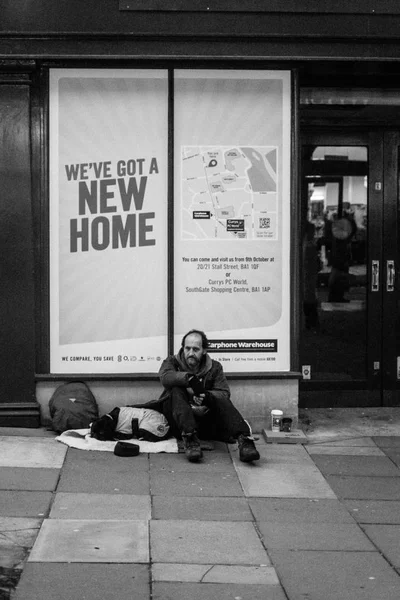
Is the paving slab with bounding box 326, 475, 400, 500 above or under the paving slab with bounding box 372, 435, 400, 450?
under

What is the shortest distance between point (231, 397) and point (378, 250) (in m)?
2.29

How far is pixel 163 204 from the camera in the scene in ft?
30.0

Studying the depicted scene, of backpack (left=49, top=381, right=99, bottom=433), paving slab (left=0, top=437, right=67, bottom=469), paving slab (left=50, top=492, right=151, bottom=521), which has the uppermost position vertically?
backpack (left=49, top=381, right=99, bottom=433)

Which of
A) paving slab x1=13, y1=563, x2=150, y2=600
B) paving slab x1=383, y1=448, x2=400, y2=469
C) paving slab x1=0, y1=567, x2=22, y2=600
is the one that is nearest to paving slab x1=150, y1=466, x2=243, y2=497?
paving slab x1=383, y1=448, x2=400, y2=469

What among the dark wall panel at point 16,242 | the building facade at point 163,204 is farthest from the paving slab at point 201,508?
the dark wall panel at point 16,242

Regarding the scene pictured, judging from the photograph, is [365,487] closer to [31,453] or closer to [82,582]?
[31,453]

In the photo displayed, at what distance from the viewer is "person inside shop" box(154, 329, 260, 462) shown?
8227mm

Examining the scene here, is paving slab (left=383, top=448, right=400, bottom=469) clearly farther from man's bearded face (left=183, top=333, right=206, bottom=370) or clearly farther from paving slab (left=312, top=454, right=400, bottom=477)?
man's bearded face (left=183, top=333, right=206, bottom=370)

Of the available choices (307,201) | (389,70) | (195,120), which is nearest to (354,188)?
(307,201)

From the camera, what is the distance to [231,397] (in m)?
9.20

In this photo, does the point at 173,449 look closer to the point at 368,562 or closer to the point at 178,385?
the point at 178,385

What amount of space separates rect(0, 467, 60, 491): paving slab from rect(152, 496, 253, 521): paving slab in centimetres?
84

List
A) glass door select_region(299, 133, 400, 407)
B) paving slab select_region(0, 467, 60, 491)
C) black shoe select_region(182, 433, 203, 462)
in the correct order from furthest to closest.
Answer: glass door select_region(299, 133, 400, 407), black shoe select_region(182, 433, 203, 462), paving slab select_region(0, 467, 60, 491)

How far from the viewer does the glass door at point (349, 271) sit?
10133 mm
